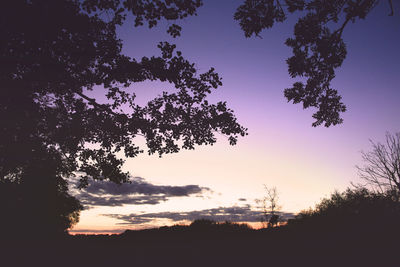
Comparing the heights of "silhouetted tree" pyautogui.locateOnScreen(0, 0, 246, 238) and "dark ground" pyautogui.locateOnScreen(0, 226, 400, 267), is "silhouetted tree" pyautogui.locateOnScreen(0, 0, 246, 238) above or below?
above

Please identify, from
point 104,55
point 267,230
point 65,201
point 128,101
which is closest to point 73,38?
point 104,55

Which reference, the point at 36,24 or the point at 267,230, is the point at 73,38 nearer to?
the point at 36,24

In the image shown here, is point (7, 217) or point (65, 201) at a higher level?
point (65, 201)

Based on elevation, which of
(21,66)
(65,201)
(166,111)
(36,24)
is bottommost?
(65,201)

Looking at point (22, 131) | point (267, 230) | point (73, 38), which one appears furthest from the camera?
point (267, 230)

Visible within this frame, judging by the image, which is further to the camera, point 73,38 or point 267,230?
point 267,230

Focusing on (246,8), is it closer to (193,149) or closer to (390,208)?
(193,149)

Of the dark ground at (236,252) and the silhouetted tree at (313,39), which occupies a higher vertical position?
the silhouetted tree at (313,39)

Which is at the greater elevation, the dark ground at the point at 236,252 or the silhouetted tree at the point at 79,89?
the silhouetted tree at the point at 79,89

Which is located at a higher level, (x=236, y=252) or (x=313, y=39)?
(x=313, y=39)

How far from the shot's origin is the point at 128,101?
11.3 meters

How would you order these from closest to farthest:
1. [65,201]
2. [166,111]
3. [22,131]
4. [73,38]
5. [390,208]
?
[73,38] → [22,131] → [166,111] → [390,208] → [65,201]

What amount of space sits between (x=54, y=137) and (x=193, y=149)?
6.47m

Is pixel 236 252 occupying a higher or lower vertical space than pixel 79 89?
lower
